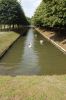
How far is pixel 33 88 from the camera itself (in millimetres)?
15500

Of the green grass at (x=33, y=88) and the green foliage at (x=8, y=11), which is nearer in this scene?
the green grass at (x=33, y=88)

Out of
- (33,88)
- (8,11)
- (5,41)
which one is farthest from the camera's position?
(8,11)

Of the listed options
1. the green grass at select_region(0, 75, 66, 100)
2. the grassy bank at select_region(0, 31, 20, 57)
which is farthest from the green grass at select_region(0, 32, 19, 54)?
the green grass at select_region(0, 75, 66, 100)

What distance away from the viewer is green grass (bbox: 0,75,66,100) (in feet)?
47.0

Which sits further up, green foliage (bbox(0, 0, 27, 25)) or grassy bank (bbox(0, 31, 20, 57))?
green foliage (bbox(0, 0, 27, 25))

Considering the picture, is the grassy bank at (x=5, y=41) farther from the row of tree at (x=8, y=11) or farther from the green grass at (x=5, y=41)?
the row of tree at (x=8, y=11)

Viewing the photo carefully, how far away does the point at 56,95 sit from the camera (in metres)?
14.5

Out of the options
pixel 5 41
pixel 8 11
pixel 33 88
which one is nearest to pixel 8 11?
pixel 8 11

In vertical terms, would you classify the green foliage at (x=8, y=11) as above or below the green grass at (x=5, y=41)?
above

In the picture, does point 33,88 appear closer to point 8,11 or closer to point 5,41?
point 5,41

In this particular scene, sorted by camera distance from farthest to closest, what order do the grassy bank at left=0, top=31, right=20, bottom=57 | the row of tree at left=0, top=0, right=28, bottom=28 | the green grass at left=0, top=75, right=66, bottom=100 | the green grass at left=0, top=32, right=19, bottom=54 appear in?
1. the row of tree at left=0, top=0, right=28, bottom=28
2. the green grass at left=0, top=32, right=19, bottom=54
3. the grassy bank at left=0, top=31, right=20, bottom=57
4. the green grass at left=0, top=75, right=66, bottom=100

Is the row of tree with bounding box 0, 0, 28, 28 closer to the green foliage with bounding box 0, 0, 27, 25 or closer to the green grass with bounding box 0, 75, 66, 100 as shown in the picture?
the green foliage with bounding box 0, 0, 27, 25

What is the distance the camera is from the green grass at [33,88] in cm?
1431

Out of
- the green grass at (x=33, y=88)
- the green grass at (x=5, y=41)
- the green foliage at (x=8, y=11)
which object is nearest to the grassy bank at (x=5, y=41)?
the green grass at (x=5, y=41)
